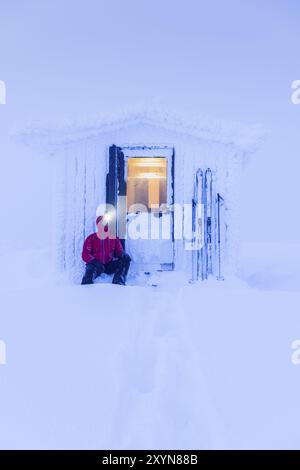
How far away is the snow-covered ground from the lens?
202cm

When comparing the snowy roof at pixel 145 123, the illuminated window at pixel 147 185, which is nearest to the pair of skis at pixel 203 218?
the snowy roof at pixel 145 123

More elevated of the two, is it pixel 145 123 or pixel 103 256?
pixel 145 123

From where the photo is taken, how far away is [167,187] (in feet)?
24.3

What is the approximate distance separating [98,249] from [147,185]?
11.1 metres

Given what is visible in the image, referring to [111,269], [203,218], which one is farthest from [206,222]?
[111,269]

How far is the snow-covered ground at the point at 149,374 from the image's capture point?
6.61 feet

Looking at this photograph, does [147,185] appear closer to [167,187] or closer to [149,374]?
[167,187]

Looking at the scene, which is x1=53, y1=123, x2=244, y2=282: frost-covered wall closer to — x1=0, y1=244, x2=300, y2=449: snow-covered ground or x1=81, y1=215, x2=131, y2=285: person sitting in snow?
x1=81, y1=215, x2=131, y2=285: person sitting in snow

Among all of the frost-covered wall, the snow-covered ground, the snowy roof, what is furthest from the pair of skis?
the snow-covered ground

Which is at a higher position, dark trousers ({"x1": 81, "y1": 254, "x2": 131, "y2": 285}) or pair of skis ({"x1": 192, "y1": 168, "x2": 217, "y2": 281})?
pair of skis ({"x1": 192, "y1": 168, "x2": 217, "y2": 281})

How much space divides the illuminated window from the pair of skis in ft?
27.0
